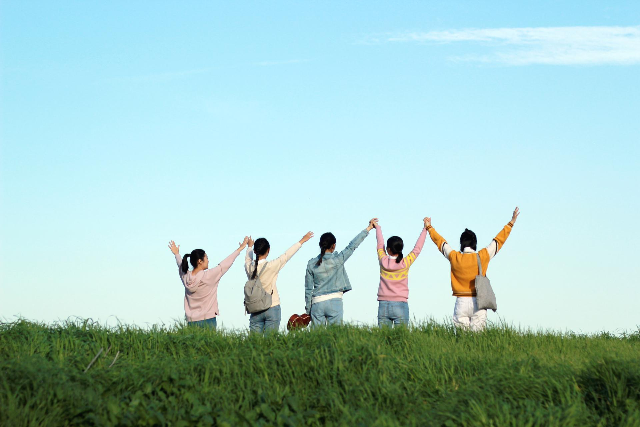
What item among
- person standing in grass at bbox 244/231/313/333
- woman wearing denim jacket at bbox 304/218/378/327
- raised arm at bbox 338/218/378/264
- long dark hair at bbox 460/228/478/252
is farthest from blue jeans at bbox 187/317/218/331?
long dark hair at bbox 460/228/478/252

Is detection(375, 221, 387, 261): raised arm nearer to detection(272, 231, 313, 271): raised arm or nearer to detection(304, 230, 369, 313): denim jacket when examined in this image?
detection(304, 230, 369, 313): denim jacket

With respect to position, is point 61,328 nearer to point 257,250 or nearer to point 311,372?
point 257,250

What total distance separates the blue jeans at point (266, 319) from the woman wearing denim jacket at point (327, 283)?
24.0 inches

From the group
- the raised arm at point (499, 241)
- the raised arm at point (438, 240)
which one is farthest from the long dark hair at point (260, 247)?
the raised arm at point (499, 241)

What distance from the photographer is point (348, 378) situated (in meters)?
8.49

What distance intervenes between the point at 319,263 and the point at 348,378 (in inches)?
157

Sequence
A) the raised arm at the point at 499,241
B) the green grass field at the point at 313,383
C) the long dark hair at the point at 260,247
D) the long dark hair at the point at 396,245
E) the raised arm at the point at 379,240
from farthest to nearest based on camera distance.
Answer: the raised arm at the point at 379,240 < the long dark hair at the point at 396,245 < the raised arm at the point at 499,241 < the long dark hair at the point at 260,247 < the green grass field at the point at 313,383

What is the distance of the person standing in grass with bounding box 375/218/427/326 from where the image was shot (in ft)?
41.2

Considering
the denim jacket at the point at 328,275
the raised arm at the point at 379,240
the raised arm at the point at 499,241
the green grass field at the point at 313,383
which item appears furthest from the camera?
the raised arm at the point at 379,240

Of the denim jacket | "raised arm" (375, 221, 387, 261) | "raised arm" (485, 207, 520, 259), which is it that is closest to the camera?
the denim jacket

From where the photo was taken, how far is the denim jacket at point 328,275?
40.3ft

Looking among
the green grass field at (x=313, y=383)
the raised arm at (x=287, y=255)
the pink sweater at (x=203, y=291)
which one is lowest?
the green grass field at (x=313, y=383)

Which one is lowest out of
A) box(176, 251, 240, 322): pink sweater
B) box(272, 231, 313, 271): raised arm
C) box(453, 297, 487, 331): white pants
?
box(453, 297, 487, 331): white pants

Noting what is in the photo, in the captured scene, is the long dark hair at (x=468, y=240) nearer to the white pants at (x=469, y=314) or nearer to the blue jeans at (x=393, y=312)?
the white pants at (x=469, y=314)
